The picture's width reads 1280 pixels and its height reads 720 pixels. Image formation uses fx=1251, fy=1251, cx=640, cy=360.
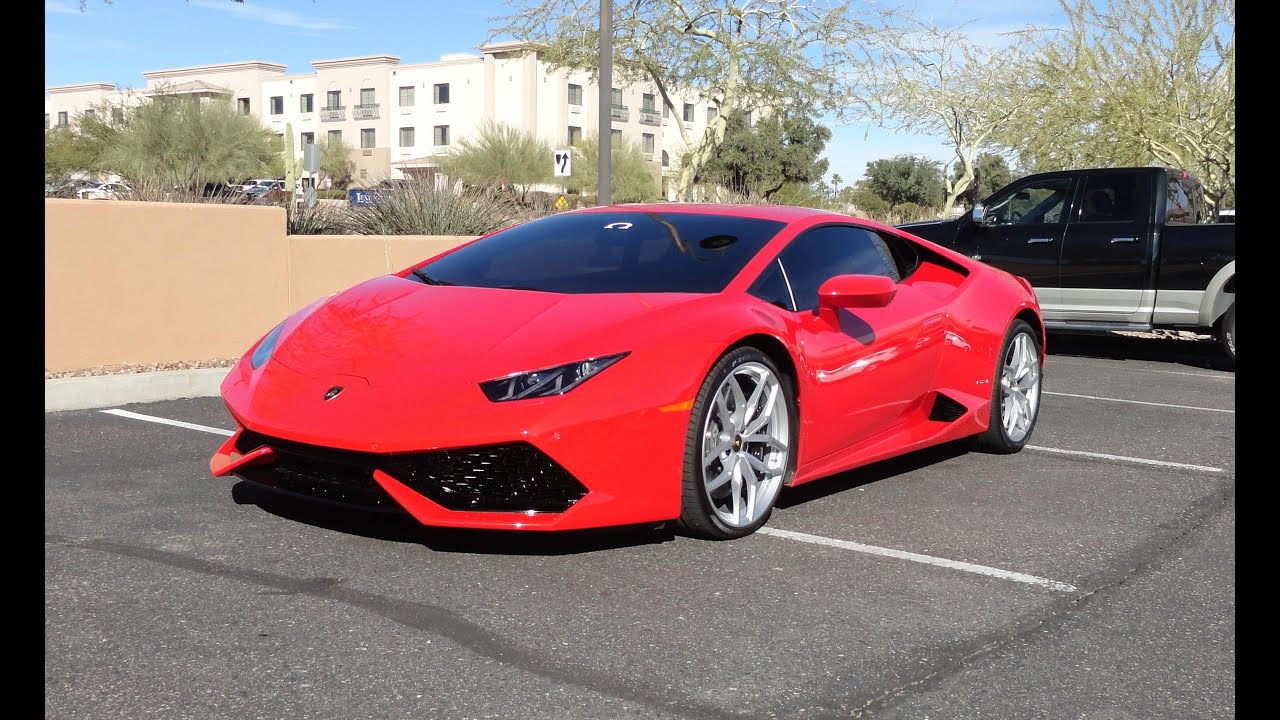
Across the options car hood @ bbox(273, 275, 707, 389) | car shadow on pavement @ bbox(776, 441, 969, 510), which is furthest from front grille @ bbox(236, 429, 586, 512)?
car shadow on pavement @ bbox(776, 441, 969, 510)

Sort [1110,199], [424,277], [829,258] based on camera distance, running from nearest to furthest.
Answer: [424,277], [829,258], [1110,199]

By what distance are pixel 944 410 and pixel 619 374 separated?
89.8 inches

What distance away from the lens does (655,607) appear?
150 inches

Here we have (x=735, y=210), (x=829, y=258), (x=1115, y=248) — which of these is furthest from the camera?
(x=1115, y=248)

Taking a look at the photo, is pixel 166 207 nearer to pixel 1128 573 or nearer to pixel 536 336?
pixel 536 336

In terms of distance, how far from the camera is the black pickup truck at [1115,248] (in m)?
11.3

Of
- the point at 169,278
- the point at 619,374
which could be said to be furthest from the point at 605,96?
the point at 619,374

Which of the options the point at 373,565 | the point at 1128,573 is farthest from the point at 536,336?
the point at 1128,573

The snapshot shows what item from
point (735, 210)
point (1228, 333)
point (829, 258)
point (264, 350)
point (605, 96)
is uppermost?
point (605, 96)

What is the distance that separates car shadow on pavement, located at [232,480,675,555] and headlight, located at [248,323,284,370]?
1.85 ft

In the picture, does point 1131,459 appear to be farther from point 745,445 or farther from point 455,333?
point 455,333

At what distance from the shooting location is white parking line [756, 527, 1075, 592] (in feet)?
13.8

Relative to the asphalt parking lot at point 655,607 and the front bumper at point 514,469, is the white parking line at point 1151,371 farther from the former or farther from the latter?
the front bumper at point 514,469

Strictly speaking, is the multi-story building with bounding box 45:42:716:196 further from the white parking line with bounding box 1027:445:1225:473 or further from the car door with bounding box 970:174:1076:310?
the white parking line with bounding box 1027:445:1225:473
